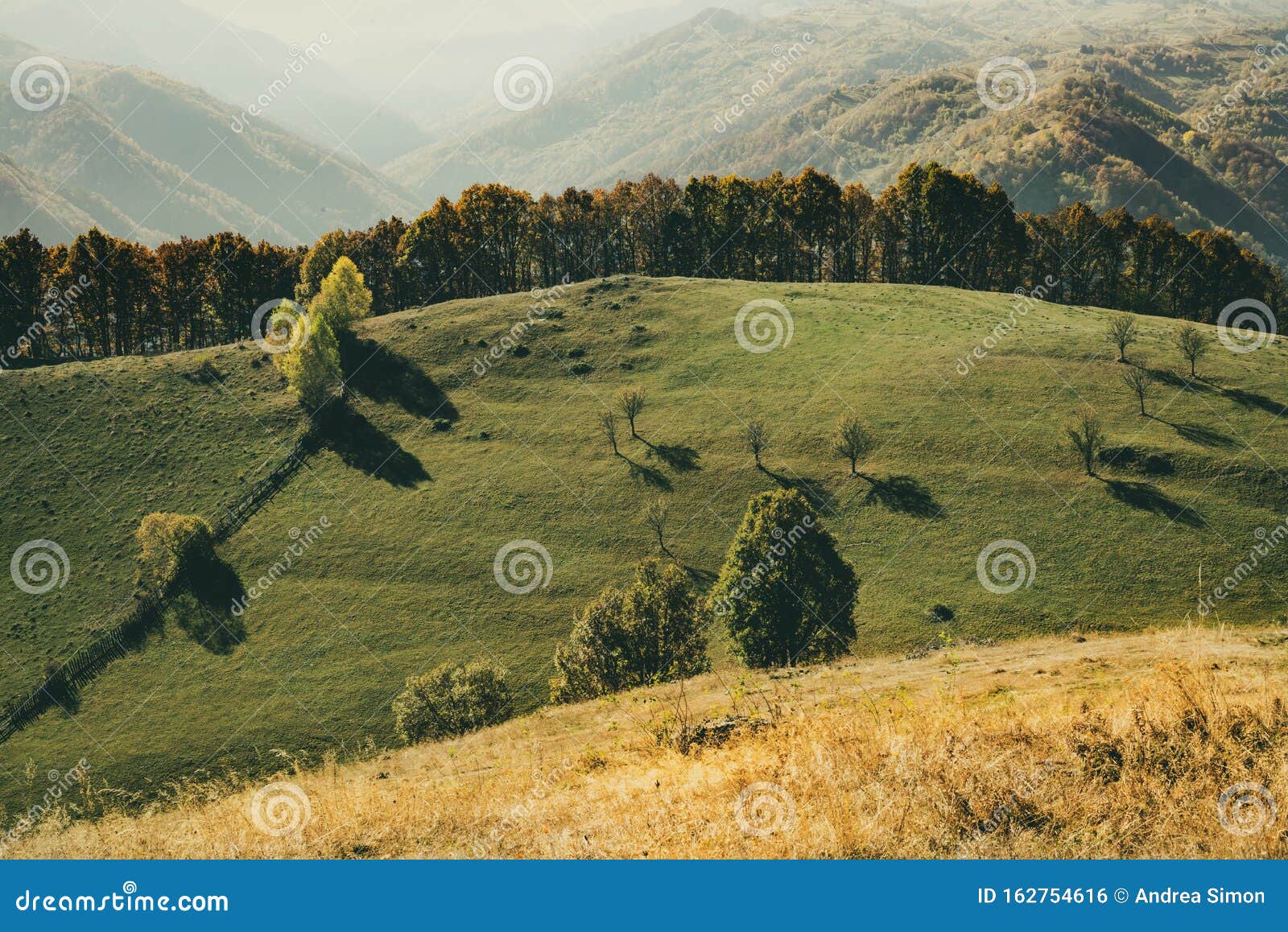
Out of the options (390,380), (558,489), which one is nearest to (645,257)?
(390,380)

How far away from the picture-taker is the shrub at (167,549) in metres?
69.6

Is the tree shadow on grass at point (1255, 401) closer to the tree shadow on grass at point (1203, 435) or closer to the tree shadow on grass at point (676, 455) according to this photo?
the tree shadow on grass at point (1203, 435)

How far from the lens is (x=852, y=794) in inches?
369

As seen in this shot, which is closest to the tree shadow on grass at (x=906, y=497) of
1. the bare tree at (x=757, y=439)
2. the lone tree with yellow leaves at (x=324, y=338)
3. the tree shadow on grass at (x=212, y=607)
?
the bare tree at (x=757, y=439)

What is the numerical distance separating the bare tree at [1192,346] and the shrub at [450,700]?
76.7 meters

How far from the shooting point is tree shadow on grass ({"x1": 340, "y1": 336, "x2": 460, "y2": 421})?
91.7 metres

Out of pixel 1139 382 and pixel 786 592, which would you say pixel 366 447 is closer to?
pixel 786 592

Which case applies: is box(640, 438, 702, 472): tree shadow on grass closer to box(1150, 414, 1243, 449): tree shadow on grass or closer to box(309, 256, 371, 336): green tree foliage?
box(1150, 414, 1243, 449): tree shadow on grass

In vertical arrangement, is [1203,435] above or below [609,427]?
below

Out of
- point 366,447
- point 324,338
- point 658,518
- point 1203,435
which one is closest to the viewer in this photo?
point 658,518

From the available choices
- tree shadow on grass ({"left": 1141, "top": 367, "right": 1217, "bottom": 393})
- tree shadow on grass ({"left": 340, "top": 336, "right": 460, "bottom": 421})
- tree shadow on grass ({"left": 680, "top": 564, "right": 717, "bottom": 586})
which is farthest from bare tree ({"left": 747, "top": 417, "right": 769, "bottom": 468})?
tree shadow on grass ({"left": 1141, "top": 367, "right": 1217, "bottom": 393})

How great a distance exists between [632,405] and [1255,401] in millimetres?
62125

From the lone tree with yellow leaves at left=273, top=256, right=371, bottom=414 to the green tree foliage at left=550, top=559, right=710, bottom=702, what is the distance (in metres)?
59.0

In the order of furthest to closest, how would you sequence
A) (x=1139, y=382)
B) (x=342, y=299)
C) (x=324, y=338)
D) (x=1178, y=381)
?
(x=342, y=299), (x=324, y=338), (x=1178, y=381), (x=1139, y=382)
